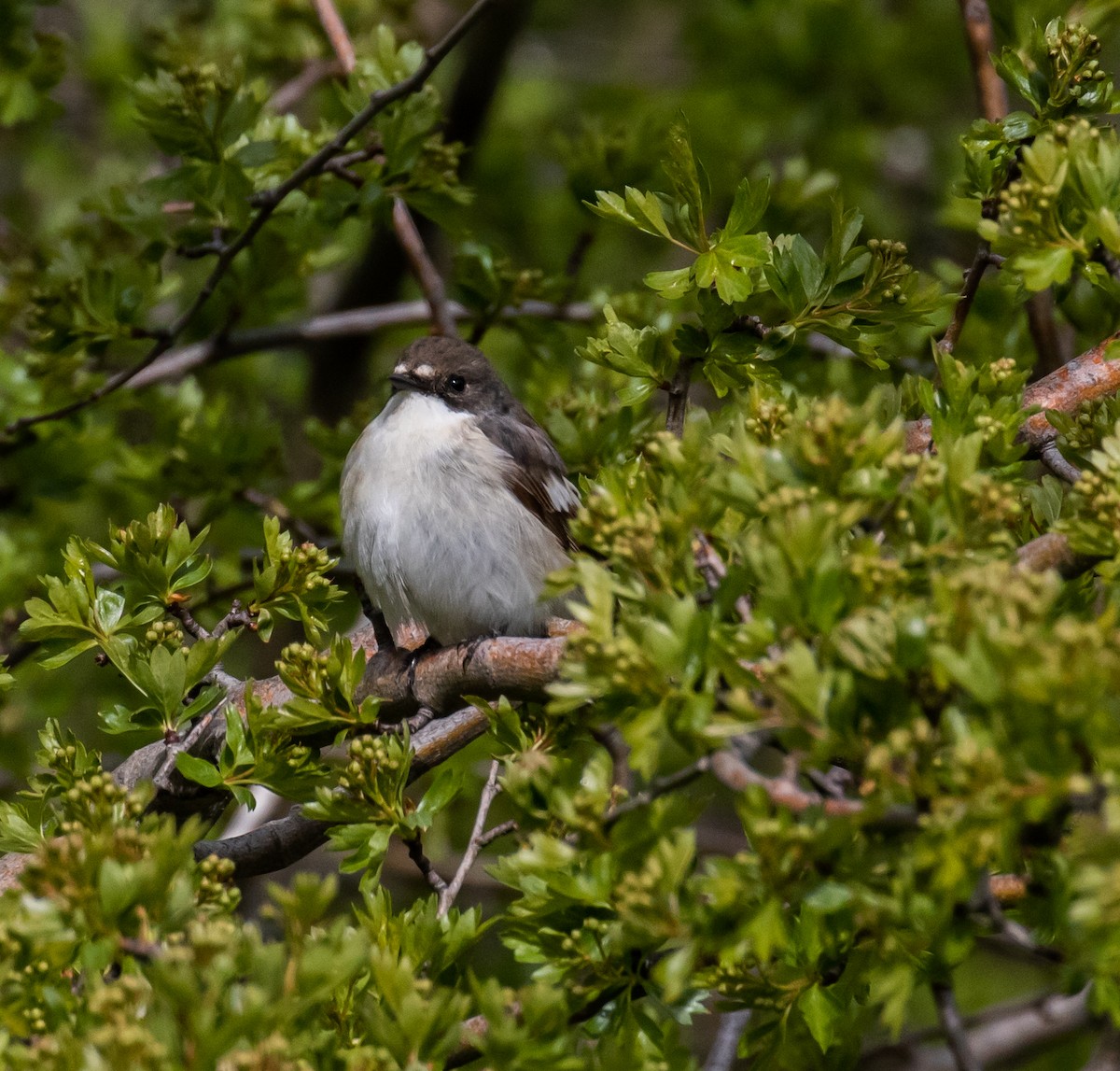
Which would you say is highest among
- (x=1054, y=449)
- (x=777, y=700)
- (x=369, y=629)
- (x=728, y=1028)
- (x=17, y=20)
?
(x=17, y=20)

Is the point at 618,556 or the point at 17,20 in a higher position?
the point at 17,20

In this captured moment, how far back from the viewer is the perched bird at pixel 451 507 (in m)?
5.62

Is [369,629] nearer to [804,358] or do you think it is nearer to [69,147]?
[804,358]

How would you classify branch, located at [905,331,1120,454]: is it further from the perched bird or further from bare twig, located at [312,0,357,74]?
bare twig, located at [312,0,357,74]

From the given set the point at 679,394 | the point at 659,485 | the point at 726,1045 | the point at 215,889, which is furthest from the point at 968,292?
the point at 215,889

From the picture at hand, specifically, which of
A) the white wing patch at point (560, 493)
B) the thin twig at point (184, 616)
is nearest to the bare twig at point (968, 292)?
the white wing patch at point (560, 493)

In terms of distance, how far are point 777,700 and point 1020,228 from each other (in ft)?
4.51

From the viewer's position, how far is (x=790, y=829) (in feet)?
7.68

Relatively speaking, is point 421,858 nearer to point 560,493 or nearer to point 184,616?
point 184,616

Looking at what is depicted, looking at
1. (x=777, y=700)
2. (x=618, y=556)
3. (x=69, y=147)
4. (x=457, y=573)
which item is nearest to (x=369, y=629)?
(x=457, y=573)

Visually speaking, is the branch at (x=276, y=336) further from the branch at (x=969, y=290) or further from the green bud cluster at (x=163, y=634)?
the green bud cluster at (x=163, y=634)

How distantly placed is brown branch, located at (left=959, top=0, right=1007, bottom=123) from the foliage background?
2.31 feet

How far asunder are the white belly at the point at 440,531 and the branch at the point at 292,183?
0.94 m

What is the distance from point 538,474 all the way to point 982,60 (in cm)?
253
